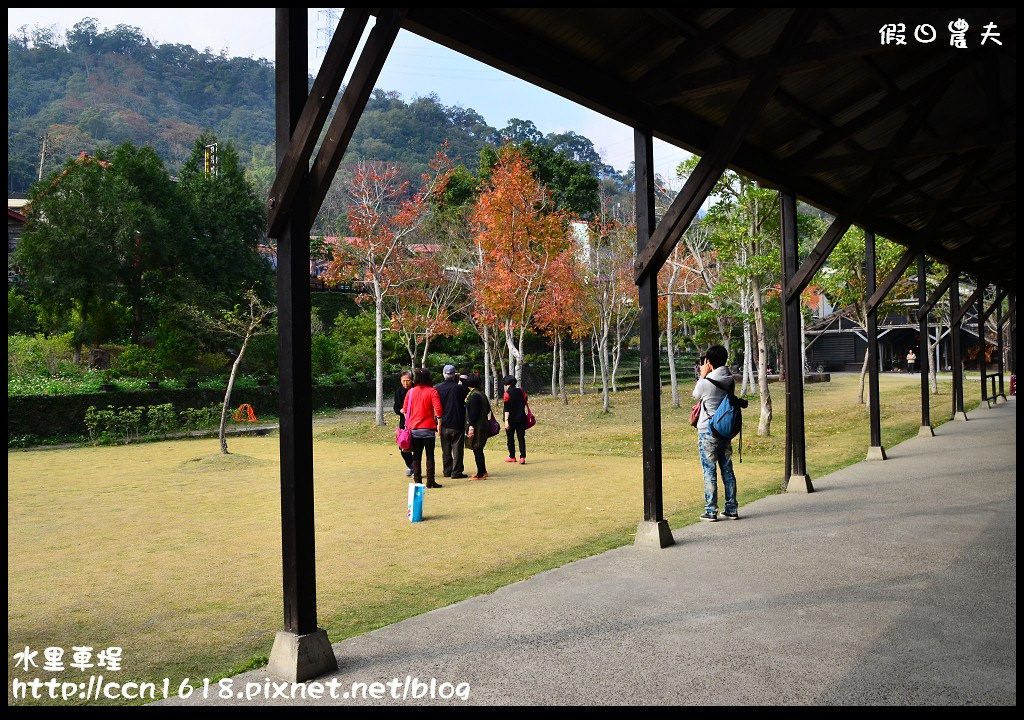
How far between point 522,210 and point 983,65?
14.4 meters

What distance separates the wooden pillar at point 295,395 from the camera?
3.70m

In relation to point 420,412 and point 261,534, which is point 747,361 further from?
point 261,534

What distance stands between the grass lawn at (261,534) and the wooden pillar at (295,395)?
1.54ft

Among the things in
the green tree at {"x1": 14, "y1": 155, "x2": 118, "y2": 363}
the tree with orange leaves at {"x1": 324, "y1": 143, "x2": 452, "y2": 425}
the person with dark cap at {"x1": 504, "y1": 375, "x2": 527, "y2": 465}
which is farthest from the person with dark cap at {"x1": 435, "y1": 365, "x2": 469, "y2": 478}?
the green tree at {"x1": 14, "y1": 155, "x2": 118, "y2": 363}

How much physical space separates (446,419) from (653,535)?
5.22m

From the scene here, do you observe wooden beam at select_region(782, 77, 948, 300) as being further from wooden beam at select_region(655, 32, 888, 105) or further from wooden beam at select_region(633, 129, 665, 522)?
wooden beam at select_region(633, 129, 665, 522)

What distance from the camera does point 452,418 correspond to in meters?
10.9

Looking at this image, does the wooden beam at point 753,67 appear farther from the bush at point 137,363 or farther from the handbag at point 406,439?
the bush at point 137,363

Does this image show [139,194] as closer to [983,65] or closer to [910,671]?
[983,65]

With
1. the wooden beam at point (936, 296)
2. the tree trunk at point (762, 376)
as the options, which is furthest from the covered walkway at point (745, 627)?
the wooden beam at point (936, 296)

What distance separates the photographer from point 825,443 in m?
14.2

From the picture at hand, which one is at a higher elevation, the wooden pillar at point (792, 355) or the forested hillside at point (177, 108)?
the forested hillside at point (177, 108)

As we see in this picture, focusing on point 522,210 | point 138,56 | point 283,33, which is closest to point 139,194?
point 522,210

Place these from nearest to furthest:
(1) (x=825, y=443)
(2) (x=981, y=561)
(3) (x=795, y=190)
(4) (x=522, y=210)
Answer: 1. (2) (x=981, y=561)
2. (3) (x=795, y=190)
3. (1) (x=825, y=443)
4. (4) (x=522, y=210)
